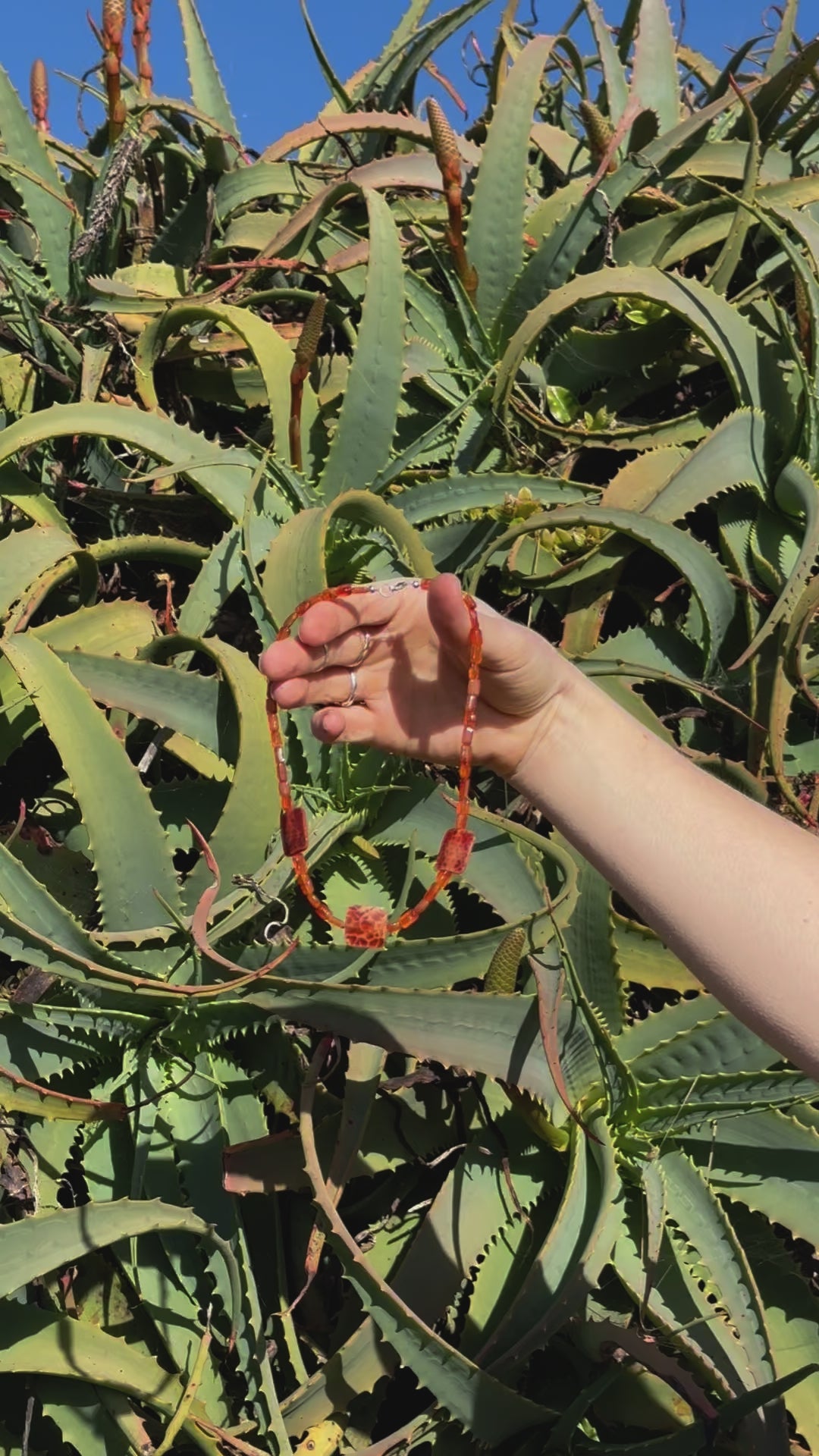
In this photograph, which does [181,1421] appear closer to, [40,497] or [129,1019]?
[129,1019]

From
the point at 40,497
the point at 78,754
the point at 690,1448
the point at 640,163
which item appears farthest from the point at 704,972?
the point at 640,163

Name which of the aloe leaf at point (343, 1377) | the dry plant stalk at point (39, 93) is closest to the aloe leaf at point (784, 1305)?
the aloe leaf at point (343, 1377)

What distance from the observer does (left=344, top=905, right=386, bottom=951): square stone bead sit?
68cm

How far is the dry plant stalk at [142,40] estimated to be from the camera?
4.40 ft

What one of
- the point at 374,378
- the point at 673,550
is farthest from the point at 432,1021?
the point at 374,378

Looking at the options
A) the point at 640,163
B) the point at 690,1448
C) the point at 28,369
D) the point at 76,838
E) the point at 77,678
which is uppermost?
the point at 640,163

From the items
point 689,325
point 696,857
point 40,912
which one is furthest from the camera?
point 689,325

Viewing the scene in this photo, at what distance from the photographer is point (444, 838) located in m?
0.68

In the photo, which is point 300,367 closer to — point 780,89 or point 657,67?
point 780,89

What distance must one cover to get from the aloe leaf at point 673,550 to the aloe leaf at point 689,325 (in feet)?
0.59

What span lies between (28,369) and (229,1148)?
83cm

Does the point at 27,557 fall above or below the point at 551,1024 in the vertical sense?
above

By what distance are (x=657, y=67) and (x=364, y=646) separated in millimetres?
1183

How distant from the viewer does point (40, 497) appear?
1068 mm
